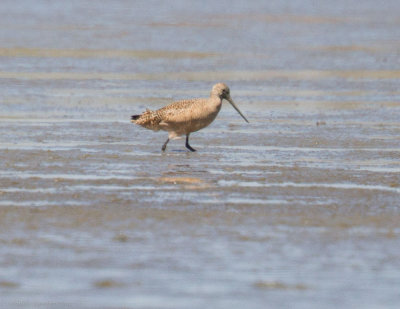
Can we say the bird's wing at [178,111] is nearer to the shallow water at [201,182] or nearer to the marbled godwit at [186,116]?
the marbled godwit at [186,116]

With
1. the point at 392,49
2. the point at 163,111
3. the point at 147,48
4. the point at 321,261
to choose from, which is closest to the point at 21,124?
the point at 163,111

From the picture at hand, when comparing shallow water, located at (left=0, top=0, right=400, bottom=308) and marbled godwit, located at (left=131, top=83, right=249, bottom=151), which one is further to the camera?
marbled godwit, located at (left=131, top=83, right=249, bottom=151)

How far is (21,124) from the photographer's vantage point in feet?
53.7

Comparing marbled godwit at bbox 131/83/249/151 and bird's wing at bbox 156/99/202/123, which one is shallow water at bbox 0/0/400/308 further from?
bird's wing at bbox 156/99/202/123

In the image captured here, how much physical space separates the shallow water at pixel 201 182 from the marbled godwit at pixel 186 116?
0.30 metres

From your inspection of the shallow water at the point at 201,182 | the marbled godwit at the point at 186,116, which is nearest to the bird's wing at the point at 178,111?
the marbled godwit at the point at 186,116

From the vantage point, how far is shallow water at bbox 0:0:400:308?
747 cm

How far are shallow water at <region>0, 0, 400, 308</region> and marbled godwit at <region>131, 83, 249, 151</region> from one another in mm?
301

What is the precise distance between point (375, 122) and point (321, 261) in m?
9.25

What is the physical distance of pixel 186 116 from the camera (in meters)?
14.3

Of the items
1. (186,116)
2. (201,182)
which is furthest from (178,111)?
(201,182)

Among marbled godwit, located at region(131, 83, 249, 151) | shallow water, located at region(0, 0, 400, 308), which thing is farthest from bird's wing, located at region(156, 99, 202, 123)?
shallow water, located at region(0, 0, 400, 308)

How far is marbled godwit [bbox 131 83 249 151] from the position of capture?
47.1 ft

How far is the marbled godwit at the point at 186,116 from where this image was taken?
14.3m
